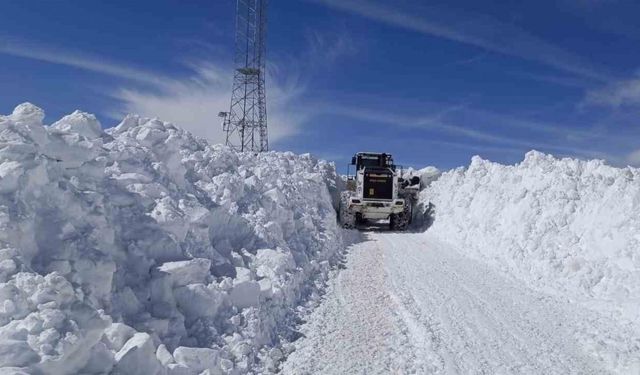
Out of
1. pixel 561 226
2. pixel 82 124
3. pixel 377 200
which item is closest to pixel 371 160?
pixel 377 200

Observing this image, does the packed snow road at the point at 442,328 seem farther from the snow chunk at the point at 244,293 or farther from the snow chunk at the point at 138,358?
the snow chunk at the point at 138,358

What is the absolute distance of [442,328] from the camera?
27.8 feet

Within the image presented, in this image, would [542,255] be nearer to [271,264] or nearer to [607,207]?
[607,207]

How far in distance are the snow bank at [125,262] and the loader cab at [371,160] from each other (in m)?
12.8

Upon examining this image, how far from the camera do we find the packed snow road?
7188mm

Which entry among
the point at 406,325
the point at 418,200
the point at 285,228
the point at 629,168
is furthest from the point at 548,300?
the point at 418,200

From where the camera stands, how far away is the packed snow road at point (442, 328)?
7188mm

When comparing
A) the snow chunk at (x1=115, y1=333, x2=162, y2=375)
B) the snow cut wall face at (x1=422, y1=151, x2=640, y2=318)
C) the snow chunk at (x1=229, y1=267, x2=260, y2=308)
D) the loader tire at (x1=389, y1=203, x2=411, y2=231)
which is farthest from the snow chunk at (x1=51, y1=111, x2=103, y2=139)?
the loader tire at (x1=389, y1=203, x2=411, y2=231)

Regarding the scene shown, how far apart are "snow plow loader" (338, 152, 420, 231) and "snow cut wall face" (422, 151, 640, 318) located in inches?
134

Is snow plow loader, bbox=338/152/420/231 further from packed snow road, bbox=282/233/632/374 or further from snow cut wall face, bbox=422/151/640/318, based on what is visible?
packed snow road, bbox=282/233/632/374

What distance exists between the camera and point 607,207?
1154 cm

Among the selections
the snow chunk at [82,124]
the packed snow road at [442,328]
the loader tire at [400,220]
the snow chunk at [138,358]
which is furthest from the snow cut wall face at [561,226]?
the snow chunk at [82,124]

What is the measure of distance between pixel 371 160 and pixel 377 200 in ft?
10.4

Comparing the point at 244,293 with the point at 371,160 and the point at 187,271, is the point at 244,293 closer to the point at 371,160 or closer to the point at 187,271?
the point at 187,271
